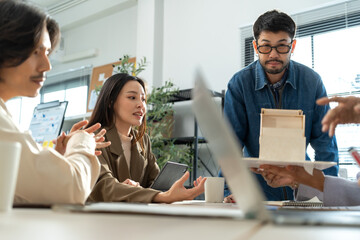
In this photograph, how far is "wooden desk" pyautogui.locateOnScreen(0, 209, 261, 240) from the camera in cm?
37

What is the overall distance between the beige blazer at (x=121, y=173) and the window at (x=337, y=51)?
7.62ft

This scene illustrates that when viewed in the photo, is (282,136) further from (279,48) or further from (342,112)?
(279,48)

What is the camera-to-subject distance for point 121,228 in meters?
0.43

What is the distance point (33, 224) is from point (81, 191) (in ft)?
1.23

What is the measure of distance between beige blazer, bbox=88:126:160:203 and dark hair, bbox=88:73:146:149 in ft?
0.26

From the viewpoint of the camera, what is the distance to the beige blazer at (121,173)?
1449 mm

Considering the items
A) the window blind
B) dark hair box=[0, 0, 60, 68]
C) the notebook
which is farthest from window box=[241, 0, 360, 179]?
dark hair box=[0, 0, 60, 68]

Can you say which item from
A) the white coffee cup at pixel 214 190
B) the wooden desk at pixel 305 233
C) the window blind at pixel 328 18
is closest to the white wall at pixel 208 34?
the window blind at pixel 328 18

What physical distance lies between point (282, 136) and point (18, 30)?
0.84m

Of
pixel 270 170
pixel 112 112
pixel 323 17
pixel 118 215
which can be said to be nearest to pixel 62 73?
pixel 323 17

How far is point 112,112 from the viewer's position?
2.10 metres

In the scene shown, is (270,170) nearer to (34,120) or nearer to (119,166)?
(119,166)

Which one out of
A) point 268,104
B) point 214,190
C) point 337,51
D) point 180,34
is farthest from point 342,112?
point 180,34

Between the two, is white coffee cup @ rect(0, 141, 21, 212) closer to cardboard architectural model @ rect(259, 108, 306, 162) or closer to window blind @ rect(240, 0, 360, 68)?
cardboard architectural model @ rect(259, 108, 306, 162)
